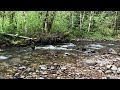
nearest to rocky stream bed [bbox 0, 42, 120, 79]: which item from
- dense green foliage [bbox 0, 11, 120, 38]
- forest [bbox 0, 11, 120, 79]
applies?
forest [bbox 0, 11, 120, 79]

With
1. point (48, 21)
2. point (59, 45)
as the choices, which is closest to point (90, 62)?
point (59, 45)

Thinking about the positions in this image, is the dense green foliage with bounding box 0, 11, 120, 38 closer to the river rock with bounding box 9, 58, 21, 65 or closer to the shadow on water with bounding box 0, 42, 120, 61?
the shadow on water with bounding box 0, 42, 120, 61

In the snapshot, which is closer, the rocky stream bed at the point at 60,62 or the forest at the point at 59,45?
→ the rocky stream bed at the point at 60,62

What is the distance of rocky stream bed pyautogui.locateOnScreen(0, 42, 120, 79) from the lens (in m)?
6.74

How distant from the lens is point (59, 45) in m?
11.0

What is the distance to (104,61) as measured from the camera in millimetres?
8539

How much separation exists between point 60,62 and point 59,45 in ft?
9.64

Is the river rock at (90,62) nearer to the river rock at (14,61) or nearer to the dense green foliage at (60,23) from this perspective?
the river rock at (14,61)

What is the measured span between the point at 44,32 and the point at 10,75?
5.18m

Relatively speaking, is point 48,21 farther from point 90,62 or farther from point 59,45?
point 90,62

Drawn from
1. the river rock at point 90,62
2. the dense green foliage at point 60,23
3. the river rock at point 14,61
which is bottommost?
the river rock at point 90,62

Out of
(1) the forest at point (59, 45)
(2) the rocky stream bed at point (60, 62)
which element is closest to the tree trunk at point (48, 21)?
(1) the forest at point (59, 45)

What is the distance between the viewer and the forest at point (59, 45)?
7.07 metres
